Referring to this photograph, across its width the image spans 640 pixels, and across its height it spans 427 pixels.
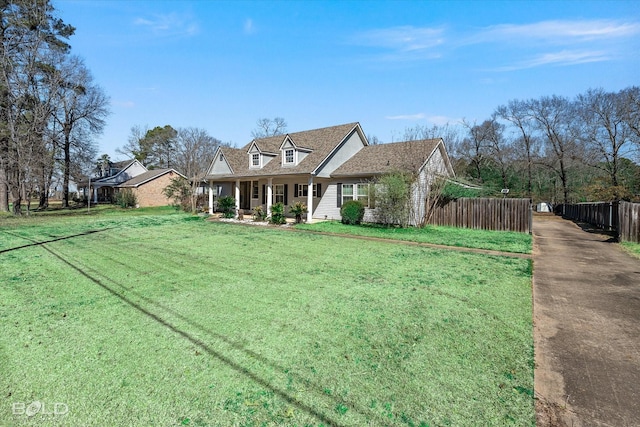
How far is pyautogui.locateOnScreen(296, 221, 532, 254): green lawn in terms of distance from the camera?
11.6 meters

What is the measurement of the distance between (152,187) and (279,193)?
22579 mm

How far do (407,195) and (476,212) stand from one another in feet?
12.8

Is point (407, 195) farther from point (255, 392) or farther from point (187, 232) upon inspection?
point (255, 392)

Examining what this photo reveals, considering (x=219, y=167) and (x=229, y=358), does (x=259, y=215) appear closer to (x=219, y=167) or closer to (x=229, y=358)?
(x=219, y=167)

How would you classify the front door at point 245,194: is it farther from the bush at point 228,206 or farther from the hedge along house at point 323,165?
the bush at point 228,206

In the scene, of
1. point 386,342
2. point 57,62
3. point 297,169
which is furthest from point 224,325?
point 57,62

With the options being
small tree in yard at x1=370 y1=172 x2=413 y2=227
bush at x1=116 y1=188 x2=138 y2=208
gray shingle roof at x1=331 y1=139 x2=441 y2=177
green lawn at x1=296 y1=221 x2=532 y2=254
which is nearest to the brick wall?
bush at x1=116 y1=188 x2=138 y2=208

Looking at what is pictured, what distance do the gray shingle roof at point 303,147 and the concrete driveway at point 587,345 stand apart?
44.4ft

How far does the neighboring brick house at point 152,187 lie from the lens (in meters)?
36.4

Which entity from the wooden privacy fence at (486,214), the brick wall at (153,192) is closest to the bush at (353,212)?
the wooden privacy fence at (486,214)

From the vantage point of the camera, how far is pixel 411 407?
111 inches

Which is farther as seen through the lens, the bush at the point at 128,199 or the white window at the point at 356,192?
the bush at the point at 128,199

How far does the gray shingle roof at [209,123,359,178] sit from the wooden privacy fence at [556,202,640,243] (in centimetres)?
1374

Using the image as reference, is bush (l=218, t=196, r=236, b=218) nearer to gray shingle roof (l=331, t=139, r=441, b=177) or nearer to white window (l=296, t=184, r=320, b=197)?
white window (l=296, t=184, r=320, b=197)
